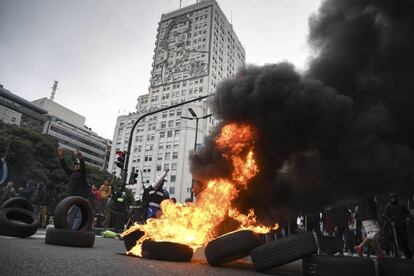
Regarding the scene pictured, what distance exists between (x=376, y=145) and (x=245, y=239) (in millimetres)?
5156

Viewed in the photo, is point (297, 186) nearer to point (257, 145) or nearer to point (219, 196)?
point (257, 145)

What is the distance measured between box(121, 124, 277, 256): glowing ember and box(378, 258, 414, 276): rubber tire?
3365 mm

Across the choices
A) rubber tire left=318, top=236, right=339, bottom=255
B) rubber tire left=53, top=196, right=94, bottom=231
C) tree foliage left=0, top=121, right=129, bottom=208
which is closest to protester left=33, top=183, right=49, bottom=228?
rubber tire left=53, top=196, right=94, bottom=231

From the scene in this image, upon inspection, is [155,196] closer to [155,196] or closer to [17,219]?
[155,196]

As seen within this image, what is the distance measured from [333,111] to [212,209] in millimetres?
4136

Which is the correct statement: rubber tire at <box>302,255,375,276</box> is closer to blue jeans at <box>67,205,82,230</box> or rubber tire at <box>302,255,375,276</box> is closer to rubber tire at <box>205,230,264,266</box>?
rubber tire at <box>205,230,264,266</box>

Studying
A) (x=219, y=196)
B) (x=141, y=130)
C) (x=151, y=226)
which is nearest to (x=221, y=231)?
(x=219, y=196)

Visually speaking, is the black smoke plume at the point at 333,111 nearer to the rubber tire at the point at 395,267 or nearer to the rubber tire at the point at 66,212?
the rubber tire at the point at 66,212

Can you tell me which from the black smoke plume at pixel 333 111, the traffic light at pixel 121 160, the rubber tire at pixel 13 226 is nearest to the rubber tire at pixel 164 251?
the black smoke plume at pixel 333 111

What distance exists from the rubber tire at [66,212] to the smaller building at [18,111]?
80.6 meters

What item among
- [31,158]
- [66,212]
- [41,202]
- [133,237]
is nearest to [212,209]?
[133,237]

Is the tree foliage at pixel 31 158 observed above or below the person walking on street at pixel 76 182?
above

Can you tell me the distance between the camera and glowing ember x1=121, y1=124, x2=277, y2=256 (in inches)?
258

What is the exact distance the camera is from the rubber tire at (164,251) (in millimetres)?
5715
